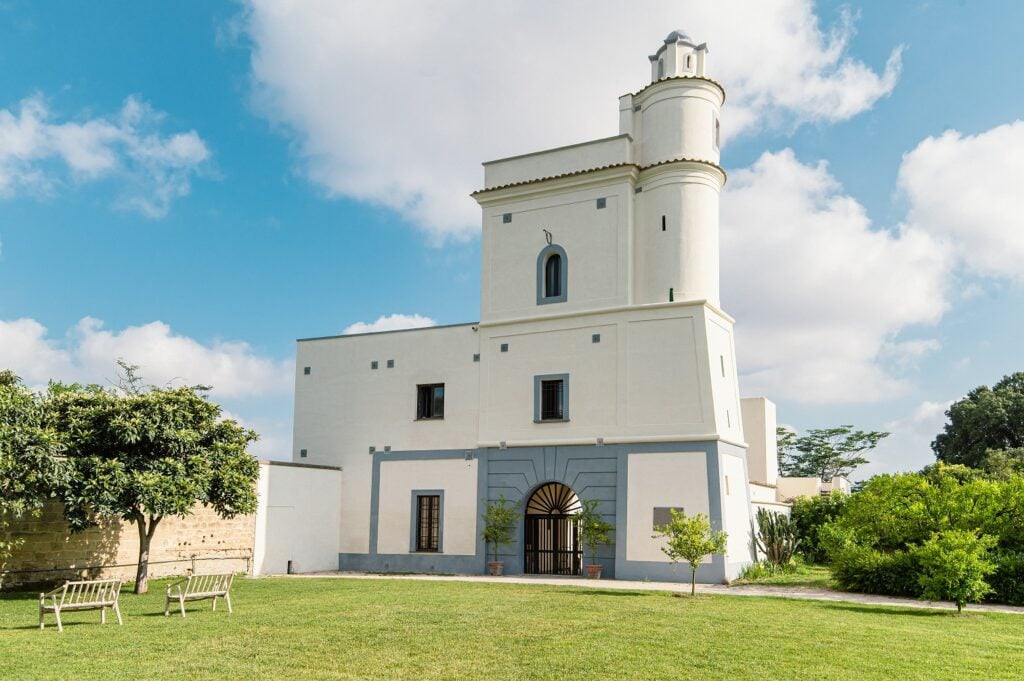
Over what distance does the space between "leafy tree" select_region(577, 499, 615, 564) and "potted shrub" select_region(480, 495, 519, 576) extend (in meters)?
1.91

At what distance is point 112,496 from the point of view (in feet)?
51.2

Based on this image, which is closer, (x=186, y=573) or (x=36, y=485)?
(x=36, y=485)

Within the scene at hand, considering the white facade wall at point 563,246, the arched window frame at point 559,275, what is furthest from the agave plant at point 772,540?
the arched window frame at point 559,275

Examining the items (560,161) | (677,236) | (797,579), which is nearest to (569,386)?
(677,236)

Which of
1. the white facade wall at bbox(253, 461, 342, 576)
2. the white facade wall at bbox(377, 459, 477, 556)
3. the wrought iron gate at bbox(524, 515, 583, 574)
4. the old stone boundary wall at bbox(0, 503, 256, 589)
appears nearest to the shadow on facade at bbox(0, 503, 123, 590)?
the old stone boundary wall at bbox(0, 503, 256, 589)

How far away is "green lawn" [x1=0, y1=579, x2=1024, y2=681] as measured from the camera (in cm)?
932

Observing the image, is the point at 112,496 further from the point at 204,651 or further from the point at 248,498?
the point at 204,651

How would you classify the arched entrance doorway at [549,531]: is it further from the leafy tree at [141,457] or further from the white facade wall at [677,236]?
the leafy tree at [141,457]

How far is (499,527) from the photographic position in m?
22.5

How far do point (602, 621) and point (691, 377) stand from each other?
9.63 metres

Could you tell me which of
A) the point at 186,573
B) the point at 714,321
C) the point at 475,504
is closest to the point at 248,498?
the point at 186,573

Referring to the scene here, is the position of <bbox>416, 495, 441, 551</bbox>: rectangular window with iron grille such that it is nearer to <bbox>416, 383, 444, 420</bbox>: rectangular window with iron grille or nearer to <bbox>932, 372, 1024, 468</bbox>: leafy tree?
<bbox>416, 383, 444, 420</bbox>: rectangular window with iron grille

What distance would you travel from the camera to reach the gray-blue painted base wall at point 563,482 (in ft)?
67.0

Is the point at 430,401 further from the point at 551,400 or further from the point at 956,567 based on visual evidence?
the point at 956,567
